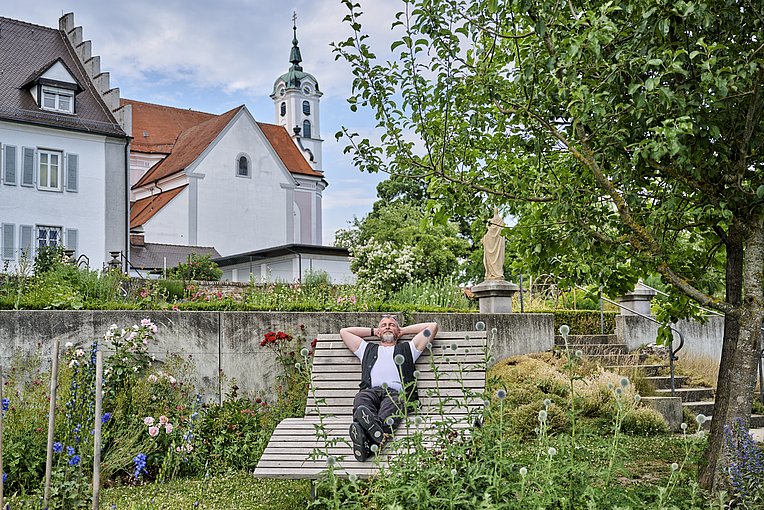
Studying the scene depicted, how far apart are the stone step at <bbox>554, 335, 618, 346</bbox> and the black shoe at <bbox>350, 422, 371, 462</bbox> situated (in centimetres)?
792

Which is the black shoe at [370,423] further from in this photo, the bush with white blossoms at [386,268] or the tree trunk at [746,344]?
the bush with white blossoms at [386,268]

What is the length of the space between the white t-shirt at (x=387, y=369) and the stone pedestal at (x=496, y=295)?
5.74 m

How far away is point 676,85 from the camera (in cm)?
520

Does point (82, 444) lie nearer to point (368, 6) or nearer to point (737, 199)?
point (368, 6)

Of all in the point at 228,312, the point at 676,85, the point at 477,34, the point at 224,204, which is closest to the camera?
the point at 676,85

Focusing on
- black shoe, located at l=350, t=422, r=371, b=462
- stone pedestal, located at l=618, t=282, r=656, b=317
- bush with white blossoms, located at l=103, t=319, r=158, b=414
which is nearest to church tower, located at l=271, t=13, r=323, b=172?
stone pedestal, located at l=618, t=282, r=656, b=317

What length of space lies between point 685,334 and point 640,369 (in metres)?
3.06

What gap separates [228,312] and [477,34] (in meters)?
4.60

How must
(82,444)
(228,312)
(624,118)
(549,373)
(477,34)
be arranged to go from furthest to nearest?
(549,373) < (228,312) < (82,444) < (477,34) < (624,118)

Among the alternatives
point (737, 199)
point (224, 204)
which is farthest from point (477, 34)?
point (224, 204)

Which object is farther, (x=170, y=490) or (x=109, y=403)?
(x=109, y=403)

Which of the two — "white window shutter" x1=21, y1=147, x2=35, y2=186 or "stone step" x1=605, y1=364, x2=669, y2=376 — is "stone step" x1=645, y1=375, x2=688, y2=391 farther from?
"white window shutter" x1=21, y1=147, x2=35, y2=186

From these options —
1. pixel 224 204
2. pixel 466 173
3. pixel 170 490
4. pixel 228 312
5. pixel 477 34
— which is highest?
pixel 224 204

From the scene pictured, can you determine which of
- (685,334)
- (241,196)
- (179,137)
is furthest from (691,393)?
(179,137)
